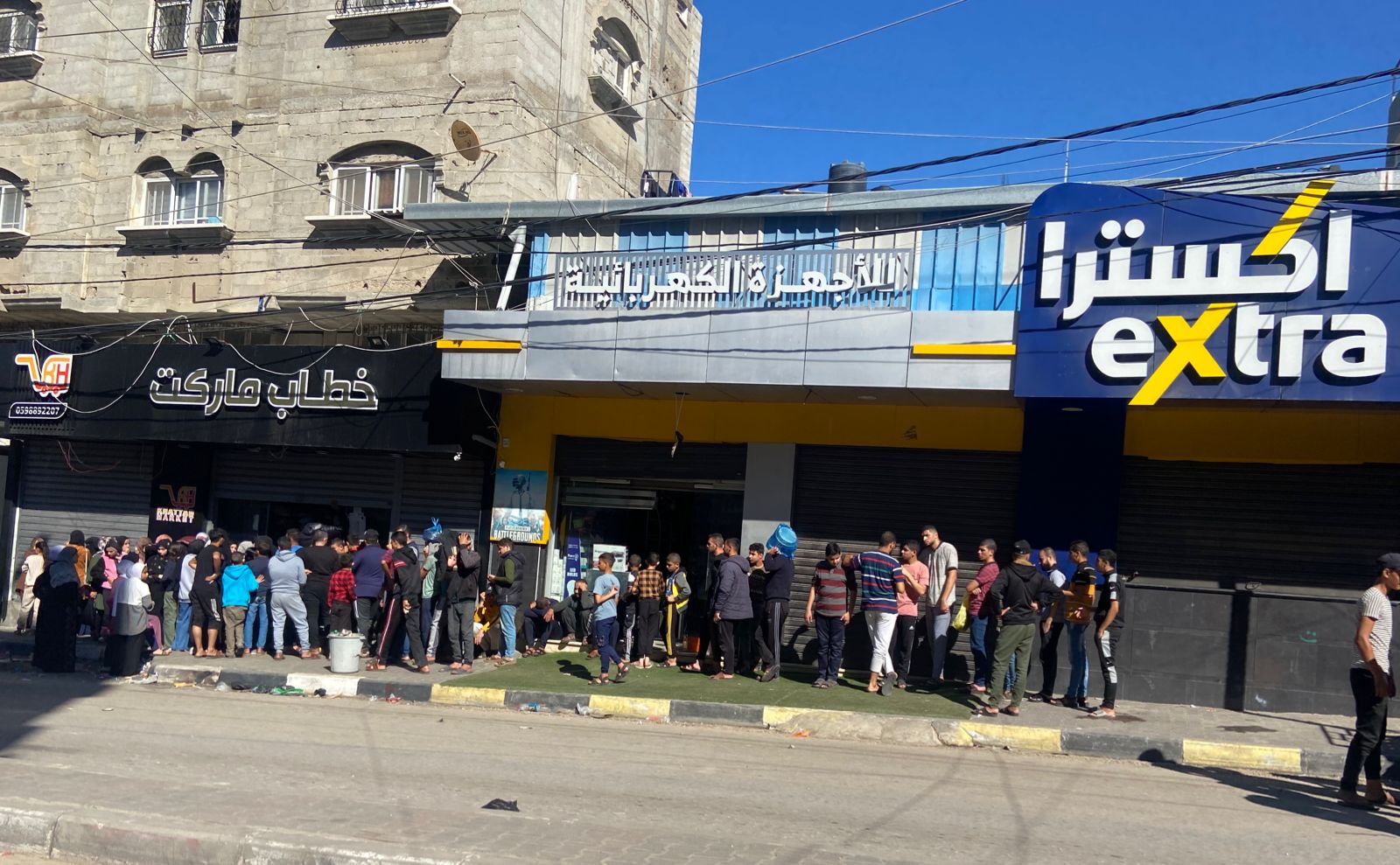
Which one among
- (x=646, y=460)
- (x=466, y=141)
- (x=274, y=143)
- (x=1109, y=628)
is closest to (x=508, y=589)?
(x=646, y=460)

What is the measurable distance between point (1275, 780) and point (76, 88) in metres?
21.2

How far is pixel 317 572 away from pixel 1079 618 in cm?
985

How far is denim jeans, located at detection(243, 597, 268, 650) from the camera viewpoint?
15.8 m

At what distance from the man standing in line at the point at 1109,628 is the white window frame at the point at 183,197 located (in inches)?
594

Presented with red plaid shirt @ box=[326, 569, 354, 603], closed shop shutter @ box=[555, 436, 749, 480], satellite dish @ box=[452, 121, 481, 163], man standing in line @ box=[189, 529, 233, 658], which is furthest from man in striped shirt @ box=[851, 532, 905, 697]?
satellite dish @ box=[452, 121, 481, 163]

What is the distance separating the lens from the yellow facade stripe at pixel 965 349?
13.4m

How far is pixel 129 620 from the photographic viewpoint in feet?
46.8

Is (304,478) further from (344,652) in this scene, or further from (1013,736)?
(1013,736)

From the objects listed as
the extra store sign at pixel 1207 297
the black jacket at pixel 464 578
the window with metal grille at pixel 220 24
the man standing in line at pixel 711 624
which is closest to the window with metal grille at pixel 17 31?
the window with metal grille at pixel 220 24

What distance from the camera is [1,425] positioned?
775 inches

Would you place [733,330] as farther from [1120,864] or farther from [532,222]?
[1120,864]

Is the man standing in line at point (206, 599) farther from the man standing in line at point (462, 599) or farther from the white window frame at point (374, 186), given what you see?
the white window frame at point (374, 186)

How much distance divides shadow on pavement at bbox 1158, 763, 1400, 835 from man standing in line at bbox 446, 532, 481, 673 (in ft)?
26.5

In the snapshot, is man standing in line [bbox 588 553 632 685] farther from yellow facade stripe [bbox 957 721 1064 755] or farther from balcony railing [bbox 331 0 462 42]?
balcony railing [bbox 331 0 462 42]
